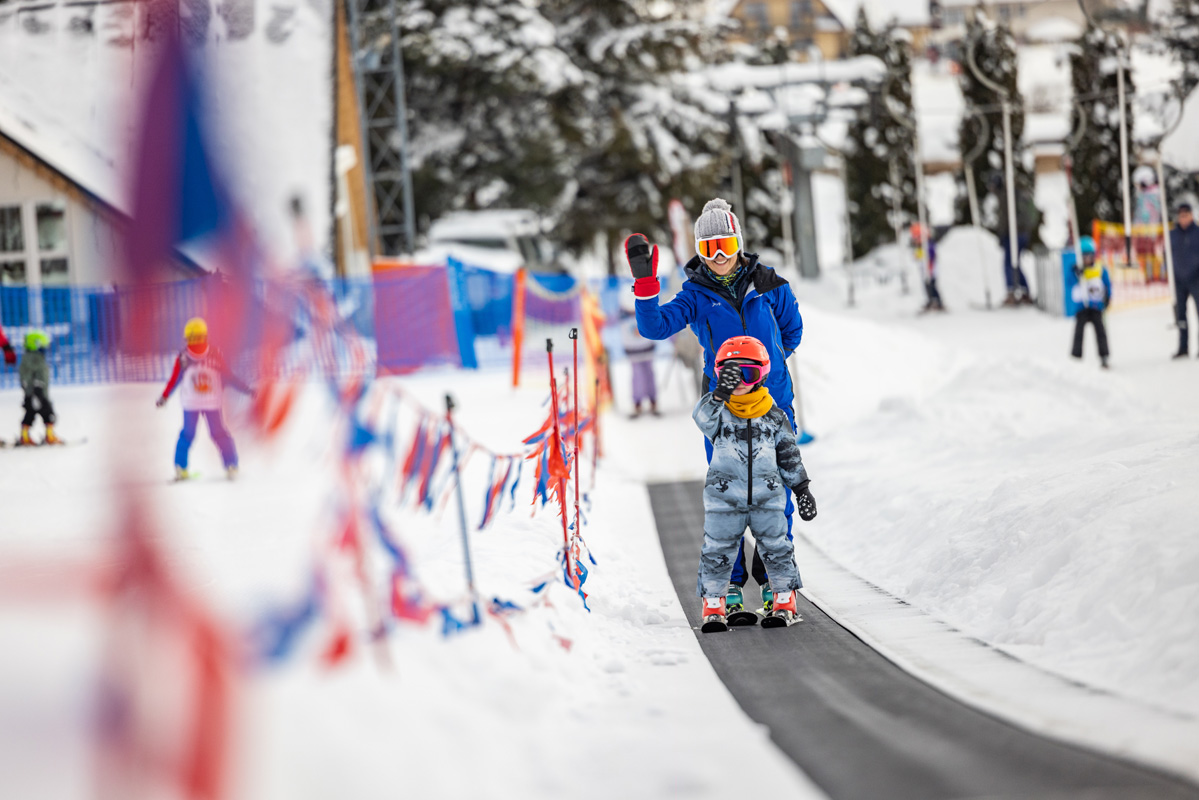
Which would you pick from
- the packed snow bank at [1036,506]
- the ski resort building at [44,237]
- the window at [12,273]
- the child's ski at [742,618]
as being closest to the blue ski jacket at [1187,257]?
the packed snow bank at [1036,506]

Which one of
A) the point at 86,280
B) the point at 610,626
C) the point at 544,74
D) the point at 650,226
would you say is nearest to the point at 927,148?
the point at 650,226

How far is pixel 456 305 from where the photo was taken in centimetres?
2023

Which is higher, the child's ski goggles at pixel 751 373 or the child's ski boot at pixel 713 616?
the child's ski goggles at pixel 751 373

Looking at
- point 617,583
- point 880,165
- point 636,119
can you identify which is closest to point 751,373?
point 617,583

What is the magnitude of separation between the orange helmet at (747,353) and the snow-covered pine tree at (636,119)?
93.9ft

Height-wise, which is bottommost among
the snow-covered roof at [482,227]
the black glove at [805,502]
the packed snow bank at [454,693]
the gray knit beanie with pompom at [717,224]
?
the packed snow bank at [454,693]

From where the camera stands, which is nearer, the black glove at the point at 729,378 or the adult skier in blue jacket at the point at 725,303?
the black glove at the point at 729,378

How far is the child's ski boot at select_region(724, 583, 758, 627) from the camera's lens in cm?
602

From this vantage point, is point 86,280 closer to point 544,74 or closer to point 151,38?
point 151,38

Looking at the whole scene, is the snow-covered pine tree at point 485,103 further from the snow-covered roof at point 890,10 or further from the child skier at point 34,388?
the child skier at point 34,388

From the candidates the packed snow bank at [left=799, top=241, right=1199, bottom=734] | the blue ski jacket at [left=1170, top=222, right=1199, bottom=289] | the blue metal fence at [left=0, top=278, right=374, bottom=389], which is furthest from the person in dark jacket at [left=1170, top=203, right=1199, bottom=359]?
the blue metal fence at [left=0, top=278, right=374, bottom=389]

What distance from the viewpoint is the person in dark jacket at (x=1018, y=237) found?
24812 mm

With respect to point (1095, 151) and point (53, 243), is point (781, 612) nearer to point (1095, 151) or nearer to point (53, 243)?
point (53, 243)

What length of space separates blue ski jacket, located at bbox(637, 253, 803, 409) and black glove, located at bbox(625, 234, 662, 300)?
119mm
